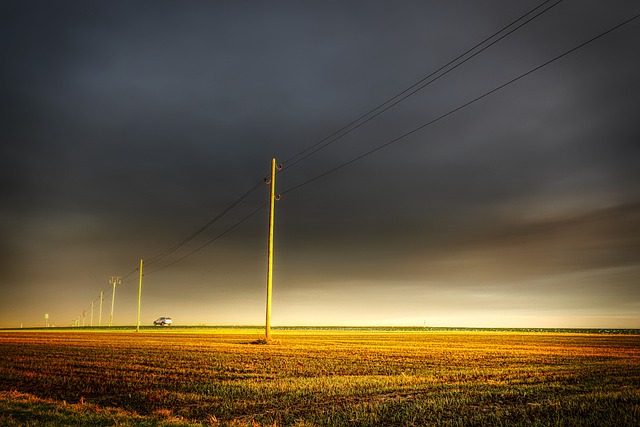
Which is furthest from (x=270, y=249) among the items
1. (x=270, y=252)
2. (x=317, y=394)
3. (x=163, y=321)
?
(x=163, y=321)

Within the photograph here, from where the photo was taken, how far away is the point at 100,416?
12820 mm

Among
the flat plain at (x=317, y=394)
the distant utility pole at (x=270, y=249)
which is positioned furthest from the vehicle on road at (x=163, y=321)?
the flat plain at (x=317, y=394)

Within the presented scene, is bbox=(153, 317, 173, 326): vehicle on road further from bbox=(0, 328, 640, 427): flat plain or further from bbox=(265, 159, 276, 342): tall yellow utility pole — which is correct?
bbox=(0, 328, 640, 427): flat plain

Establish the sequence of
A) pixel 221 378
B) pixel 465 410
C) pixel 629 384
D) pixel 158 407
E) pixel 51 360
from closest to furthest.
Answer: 1. pixel 465 410
2. pixel 158 407
3. pixel 629 384
4. pixel 221 378
5. pixel 51 360

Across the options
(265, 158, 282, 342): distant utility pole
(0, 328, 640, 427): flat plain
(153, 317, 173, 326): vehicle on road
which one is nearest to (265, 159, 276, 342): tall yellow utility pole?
(265, 158, 282, 342): distant utility pole

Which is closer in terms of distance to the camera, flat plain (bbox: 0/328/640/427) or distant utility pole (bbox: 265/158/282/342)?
flat plain (bbox: 0/328/640/427)

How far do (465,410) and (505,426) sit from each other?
2208 millimetres

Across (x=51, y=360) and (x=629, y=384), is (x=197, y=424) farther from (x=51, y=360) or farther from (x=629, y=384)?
(x=51, y=360)

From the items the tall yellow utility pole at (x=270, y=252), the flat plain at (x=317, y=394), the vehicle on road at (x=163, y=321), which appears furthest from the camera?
the vehicle on road at (x=163, y=321)

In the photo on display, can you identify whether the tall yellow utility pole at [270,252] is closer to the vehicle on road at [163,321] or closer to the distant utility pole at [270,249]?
the distant utility pole at [270,249]

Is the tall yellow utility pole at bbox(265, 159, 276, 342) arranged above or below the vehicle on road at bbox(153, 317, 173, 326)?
above

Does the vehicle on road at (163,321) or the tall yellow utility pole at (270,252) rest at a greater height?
the tall yellow utility pole at (270,252)

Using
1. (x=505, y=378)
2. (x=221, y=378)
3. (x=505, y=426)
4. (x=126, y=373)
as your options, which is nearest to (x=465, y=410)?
(x=505, y=426)

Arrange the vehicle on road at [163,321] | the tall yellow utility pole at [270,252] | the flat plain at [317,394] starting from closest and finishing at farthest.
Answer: the flat plain at [317,394]
the tall yellow utility pole at [270,252]
the vehicle on road at [163,321]
